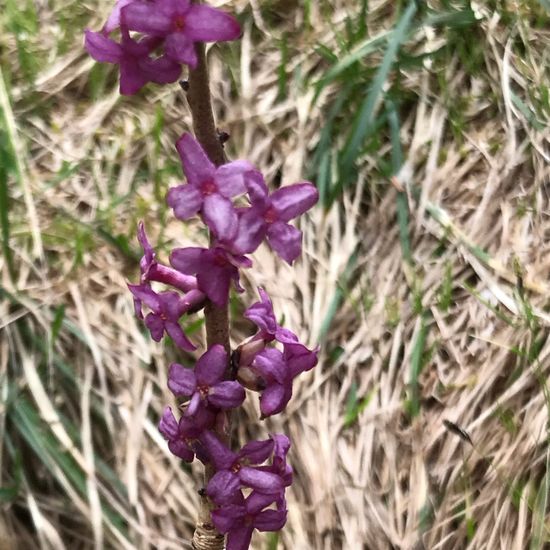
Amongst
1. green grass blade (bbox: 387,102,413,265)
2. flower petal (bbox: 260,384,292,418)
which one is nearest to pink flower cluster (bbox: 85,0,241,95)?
flower petal (bbox: 260,384,292,418)

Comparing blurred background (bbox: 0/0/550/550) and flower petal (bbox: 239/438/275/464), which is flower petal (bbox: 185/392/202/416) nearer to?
flower petal (bbox: 239/438/275/464)

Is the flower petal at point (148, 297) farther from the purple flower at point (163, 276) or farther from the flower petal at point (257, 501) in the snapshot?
the flower petal at point (257, 501)

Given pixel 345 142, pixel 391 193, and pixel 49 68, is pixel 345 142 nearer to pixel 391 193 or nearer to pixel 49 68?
pixel 391 193

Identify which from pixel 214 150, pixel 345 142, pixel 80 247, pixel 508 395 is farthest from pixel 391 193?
pixel 214 150

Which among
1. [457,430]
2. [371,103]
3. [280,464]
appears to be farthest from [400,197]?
[280,464]

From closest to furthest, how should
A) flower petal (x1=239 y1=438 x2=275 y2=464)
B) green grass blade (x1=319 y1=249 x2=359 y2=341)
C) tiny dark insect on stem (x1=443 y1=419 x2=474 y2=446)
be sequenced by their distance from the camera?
1. flower petal (x1=239 y1=438 x2=275 y2=464)
2. tiny dark insect on stem (x1=443 y1=419 x2=474 y2=446)
3. green grass blade (x1=319 y1=249 x2=359 y2=341)

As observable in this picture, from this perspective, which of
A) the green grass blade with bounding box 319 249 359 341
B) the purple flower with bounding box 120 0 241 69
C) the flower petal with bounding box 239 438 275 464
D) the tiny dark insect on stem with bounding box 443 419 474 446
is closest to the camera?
the purple flower with bounding box 120 0 241 69

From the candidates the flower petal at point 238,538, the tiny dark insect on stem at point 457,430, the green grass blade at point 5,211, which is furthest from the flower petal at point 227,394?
the green grass blade at point 5,211
